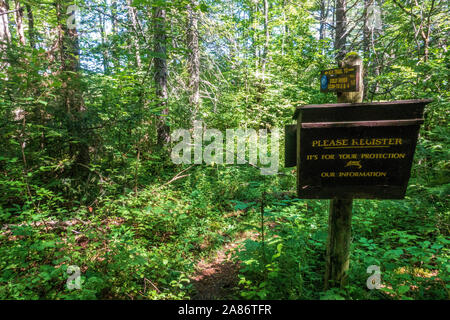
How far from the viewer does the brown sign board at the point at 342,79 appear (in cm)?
247

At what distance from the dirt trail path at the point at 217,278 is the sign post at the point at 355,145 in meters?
1.62

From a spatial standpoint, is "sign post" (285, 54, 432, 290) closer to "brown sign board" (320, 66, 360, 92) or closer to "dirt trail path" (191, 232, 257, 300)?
"brown sign board" (320, 66, 360, 92)

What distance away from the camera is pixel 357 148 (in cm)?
242

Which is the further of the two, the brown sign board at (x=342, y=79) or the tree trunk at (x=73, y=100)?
the tree trunk at (x=73, y=100)

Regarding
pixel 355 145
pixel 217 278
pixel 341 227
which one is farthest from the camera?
pixel 217 278

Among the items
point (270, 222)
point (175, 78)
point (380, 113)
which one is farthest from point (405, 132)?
point (175, 78)

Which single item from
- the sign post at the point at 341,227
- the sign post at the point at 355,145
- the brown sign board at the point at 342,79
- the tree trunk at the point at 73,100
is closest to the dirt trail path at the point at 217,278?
the sign post at the point at 341,227

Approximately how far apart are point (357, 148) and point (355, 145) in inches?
1.6

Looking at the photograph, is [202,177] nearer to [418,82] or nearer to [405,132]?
[405,132]

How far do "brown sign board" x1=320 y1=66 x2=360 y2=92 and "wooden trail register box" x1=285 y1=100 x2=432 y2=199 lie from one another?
25cm

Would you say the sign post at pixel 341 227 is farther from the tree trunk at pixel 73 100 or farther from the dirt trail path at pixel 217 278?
the tree trunk at pixel 73 100

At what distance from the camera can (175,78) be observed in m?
9.15

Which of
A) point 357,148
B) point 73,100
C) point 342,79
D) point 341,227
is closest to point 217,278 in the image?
point 341,227

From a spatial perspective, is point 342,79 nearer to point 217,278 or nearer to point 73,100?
point 217,278
